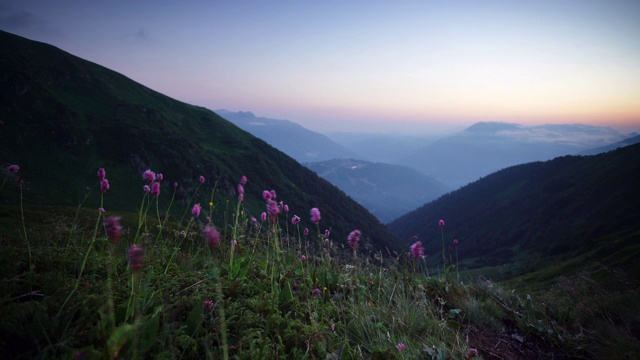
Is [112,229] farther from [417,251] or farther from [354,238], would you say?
[417,251]

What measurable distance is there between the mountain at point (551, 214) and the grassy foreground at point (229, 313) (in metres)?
114

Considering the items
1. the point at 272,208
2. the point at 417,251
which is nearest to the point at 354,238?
the point at 417,251

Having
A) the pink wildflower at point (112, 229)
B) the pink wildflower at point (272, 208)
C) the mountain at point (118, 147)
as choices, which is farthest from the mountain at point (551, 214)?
the pink wildflower at point (112, 229)

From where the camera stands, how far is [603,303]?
193 inches

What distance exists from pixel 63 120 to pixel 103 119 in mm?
16596

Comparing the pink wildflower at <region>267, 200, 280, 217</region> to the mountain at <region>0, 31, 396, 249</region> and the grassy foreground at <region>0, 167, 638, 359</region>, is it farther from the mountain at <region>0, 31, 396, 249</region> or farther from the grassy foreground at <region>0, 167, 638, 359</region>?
the mountain at <region>0, 31, 396, 249</region>

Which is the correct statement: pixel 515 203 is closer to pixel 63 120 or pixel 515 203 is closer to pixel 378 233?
pixel 378 233

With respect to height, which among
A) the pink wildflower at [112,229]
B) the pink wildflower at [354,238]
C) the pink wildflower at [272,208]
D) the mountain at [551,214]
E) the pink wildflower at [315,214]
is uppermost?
the pink wildflower at [112,229]

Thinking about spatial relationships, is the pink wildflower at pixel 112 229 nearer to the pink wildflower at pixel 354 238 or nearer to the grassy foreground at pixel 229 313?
the grassy foreground at pixel 229 313

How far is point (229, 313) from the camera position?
2.98m

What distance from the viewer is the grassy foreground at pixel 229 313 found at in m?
2.12

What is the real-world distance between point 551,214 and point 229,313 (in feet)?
596

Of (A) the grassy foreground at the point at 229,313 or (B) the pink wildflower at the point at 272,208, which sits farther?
(B) the pink wildflower at the point at 272,208

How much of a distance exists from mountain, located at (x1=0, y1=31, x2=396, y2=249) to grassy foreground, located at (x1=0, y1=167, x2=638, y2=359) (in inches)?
2383
